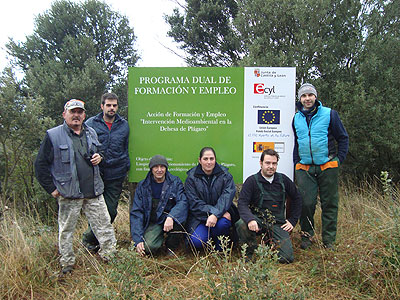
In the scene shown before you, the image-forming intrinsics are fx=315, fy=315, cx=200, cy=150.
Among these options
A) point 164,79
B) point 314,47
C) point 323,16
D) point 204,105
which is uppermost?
point 323,16

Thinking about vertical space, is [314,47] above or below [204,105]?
above

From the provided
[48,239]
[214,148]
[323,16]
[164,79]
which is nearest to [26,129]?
[48,239]

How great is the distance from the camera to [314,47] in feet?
24.6

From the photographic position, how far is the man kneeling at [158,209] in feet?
12.7

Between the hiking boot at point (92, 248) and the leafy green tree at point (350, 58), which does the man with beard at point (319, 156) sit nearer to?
the hiking boot at point (92, 248)

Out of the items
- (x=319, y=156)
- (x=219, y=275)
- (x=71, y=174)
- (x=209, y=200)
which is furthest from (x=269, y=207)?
(x=71, y=174)

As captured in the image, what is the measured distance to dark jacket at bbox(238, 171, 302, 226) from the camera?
12.4ft

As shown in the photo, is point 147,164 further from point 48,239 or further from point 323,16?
point 323,16

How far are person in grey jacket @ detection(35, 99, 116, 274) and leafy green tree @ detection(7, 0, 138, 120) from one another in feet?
29.0

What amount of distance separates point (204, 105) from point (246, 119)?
0.63m

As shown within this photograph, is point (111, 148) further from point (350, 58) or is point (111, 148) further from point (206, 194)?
point (350, 58)

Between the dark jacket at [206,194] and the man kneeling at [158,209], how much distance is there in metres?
0.12

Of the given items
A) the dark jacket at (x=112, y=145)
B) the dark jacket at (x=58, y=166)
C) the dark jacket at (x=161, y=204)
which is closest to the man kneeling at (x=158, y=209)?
the dark jacket at (x=161, y=204)

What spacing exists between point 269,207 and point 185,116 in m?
1.73
